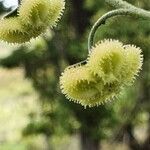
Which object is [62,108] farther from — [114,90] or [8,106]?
[114,90]

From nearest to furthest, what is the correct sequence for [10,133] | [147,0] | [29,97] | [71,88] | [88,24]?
[71,88]
[147,0]
[88,24]
[29,97]
[10,133]

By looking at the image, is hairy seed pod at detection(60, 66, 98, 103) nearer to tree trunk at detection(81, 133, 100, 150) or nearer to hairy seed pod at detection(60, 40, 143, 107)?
hairy seed pod at detection(60, 40, 143, 107)

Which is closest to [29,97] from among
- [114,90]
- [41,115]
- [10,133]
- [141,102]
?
[10,133]

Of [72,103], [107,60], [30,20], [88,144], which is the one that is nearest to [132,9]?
[107,60]

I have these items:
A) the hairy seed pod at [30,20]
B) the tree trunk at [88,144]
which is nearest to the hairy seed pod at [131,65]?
the hairy seed pod at [30,20]

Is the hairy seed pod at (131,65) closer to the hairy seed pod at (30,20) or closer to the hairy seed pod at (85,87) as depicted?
the hairy seed pod at (85,87)

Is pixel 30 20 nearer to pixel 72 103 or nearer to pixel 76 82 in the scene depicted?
pixel 76 82

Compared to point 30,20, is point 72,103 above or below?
below
